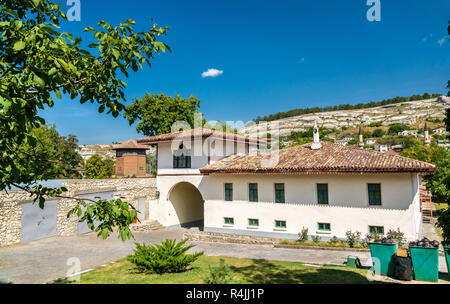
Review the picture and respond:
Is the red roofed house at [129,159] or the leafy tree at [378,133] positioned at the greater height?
the leafy tree at [378,133]

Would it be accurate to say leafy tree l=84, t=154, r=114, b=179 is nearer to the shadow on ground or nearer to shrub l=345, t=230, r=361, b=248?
shrub l=345, t=230, r=361, b=248

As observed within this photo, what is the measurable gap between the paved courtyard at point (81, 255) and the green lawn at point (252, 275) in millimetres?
1951

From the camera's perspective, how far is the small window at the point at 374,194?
46.6 ft

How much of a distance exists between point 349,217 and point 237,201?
685 cm

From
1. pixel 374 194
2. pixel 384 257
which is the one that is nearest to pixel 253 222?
pixel 374 194

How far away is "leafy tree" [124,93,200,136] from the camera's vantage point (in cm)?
3766

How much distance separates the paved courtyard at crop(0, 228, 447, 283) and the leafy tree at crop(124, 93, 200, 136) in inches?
861

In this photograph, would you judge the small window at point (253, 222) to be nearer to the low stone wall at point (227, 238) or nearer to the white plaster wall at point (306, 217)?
the white plaster wall at point (306, 217)

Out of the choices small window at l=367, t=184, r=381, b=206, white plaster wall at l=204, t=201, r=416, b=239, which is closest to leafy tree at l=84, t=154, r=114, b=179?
white plaster wall at l=204, t=201, r=416, b=239

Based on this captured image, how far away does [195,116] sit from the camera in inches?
1609

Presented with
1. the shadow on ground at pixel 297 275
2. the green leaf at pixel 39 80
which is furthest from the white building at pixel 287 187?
the green leaf at pixel 39 80
